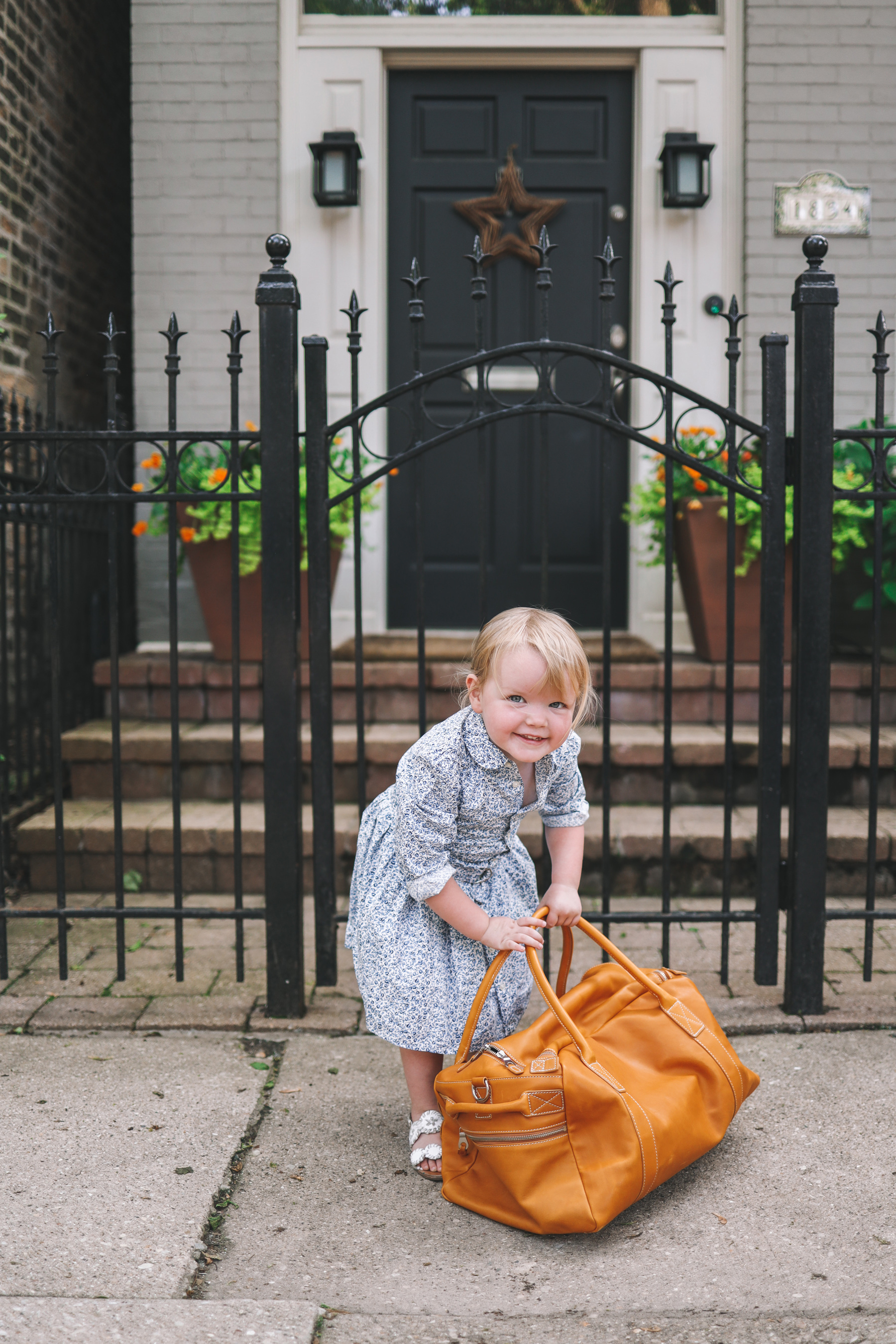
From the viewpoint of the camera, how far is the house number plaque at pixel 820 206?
5051 mm

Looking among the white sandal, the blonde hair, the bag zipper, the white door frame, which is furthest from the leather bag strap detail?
the white door frame

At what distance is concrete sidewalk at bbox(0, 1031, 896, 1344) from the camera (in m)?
1.78

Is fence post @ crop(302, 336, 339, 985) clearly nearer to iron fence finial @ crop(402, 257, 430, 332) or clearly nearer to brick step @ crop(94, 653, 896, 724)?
iron fence finial @ crop(402, 257, 430, 332)

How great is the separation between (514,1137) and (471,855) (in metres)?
0.57

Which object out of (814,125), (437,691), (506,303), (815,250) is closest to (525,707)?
(815,250)

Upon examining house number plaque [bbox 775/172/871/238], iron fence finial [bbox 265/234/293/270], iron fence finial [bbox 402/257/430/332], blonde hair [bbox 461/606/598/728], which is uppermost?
house number plaque [bbox 775/172/871/238]

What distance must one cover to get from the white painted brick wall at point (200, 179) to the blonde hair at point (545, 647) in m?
3.47

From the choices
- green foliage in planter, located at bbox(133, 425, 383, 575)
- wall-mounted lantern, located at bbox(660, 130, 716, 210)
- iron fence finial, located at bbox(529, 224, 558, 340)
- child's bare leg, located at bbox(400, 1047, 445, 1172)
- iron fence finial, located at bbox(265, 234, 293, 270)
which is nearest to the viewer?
child's bare leg, located at bbox(400, 1047, 445, 1172)

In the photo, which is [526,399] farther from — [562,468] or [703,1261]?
[703,1261]

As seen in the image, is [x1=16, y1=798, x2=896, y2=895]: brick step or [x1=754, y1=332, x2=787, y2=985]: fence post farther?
[x1=16, y1=798, x2=896, y2=895]: brick step

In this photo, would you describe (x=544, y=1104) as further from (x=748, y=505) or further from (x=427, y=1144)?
(x=748, y=505)

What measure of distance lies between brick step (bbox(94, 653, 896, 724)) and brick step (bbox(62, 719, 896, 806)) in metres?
0.12

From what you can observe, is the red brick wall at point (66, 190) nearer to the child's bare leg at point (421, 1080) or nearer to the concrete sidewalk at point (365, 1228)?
the concrete sidewalk at point (365, 1228)

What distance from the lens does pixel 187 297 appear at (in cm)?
518
